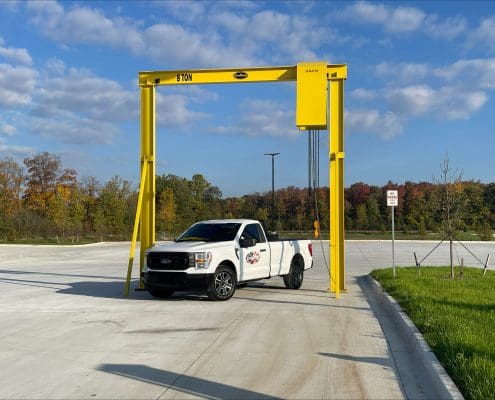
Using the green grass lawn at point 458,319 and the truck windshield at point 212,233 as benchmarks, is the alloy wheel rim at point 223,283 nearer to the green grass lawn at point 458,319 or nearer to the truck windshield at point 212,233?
the truck windshield at point 212,233

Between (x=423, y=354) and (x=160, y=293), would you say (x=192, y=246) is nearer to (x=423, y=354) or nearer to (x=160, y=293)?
(x=160, y=293)

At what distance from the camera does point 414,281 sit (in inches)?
552

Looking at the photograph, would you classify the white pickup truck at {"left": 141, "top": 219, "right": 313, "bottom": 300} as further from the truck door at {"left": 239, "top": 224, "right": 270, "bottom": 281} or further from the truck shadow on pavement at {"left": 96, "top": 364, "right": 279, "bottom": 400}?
the truck shadow on pavement at {"left": 96, "top": 364, "right": 279, "bottom": 400}

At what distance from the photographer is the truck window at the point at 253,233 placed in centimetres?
1355

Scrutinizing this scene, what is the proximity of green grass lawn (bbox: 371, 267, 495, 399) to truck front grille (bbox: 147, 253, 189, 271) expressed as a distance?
4732mm

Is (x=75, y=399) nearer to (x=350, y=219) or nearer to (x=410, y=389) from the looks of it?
(x=410, y=389)

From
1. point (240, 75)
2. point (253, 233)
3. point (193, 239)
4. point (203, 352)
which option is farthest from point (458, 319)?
point (240, 75)

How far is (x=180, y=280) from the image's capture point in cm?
1211

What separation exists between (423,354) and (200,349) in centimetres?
302

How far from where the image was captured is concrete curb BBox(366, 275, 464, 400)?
545cm

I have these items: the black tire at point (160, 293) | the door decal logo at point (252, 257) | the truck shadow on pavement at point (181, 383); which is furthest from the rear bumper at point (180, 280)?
the truck shadow on pavement at point (181, 383)

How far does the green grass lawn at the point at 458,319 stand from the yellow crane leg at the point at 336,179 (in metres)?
1.42

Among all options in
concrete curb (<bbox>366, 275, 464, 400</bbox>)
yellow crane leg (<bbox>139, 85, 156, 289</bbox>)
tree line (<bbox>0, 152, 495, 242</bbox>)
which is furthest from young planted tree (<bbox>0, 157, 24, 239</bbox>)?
concrete curb (<bbox>366, 275, 464, 400</bbox>)

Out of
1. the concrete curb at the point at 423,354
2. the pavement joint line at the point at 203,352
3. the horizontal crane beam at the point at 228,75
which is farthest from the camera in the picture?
the horizontal crane beam at the point at 228,75
